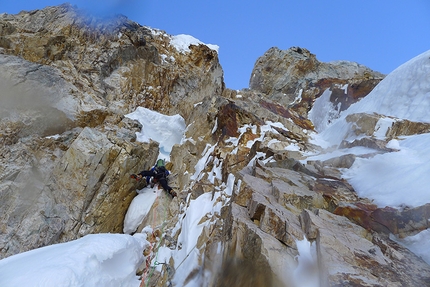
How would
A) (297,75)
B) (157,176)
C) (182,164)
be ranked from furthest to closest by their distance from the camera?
(297,75) < (182,164) < (157,176)

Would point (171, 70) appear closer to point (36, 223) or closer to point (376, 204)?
point (36, 223)

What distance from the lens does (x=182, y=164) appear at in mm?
12531

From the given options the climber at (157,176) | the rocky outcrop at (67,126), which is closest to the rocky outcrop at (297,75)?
the rocky outcrop at (67,126)

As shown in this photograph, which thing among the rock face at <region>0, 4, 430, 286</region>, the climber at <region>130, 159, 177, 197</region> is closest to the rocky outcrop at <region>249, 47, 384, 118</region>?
the rock face at <region>0, 4, 430, 286</region>

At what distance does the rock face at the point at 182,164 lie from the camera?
4238mm

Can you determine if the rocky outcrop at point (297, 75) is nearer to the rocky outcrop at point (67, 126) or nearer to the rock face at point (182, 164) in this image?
the rock face at point (182, 164)

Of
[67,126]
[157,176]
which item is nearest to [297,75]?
[157,176]

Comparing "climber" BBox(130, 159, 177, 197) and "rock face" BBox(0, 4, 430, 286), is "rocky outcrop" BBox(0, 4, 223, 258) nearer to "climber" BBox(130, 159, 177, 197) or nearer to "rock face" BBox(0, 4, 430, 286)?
"rock face" BBox(0, 4, 430, 286)

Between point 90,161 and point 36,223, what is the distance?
2667 millimetres

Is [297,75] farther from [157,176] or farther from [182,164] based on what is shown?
[157,176]

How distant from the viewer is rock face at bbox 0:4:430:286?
4.24 metres

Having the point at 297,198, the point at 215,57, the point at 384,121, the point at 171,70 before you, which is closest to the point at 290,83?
the point at 215,57

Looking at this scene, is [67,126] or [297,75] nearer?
[67,126]

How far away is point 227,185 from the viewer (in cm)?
796
